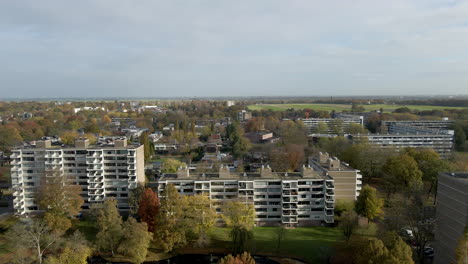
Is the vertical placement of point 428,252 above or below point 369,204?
below

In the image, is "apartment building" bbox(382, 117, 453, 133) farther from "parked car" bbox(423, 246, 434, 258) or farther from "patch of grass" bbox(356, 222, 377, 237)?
"parked car" bbox(423, 246, 434, 258)


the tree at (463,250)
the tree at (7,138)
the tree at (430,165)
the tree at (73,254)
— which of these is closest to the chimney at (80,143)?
the tree at (73,254)

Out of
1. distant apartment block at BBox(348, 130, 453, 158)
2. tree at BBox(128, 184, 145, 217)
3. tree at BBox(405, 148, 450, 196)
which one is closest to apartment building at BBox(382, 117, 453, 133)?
distant apartment block at BBox(348, 130, 453, 158)

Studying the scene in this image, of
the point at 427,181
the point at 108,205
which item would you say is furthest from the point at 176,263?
the point at 427,181

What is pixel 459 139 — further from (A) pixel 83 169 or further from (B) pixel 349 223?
(A) pixel 83 169

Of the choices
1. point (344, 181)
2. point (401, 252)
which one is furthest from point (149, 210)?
point (344, 181)

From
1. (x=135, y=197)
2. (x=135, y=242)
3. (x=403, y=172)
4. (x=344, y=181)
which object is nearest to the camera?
(x=135, y=242)

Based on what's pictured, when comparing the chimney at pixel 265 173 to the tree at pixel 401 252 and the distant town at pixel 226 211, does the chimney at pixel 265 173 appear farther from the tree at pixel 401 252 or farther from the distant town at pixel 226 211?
the tree at pixel 401 252

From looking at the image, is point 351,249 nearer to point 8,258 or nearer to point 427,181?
point 427,181
